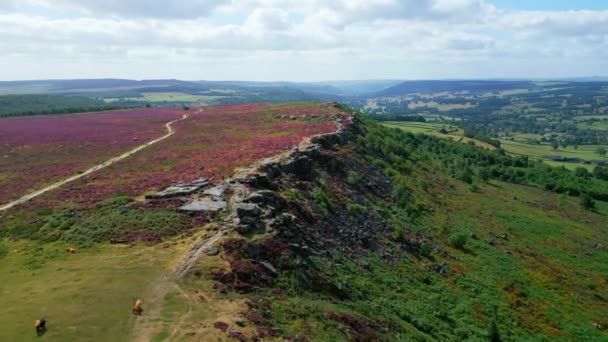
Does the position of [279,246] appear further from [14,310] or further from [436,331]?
[14,310]

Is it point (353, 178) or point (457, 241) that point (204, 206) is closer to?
point (353, 178)

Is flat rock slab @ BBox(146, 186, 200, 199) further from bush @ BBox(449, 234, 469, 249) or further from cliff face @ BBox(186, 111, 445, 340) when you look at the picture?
bush @ BBox(449, 234, 469, 249)

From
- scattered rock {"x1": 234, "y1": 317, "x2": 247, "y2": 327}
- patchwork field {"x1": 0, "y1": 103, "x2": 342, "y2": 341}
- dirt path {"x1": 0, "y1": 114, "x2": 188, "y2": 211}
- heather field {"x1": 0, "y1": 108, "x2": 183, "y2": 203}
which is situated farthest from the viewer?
heather field {"x1": 0, "y1": 108, "x2": 183, "y2": 203}

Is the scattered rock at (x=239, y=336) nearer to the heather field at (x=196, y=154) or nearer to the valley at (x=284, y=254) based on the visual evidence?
the valley at (x=284, y=254)

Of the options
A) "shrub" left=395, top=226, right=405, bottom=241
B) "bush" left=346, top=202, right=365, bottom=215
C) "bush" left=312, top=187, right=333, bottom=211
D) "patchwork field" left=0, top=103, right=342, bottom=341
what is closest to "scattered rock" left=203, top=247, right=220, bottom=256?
"patchwork field" left=0, top=103, right=342, bottom=341

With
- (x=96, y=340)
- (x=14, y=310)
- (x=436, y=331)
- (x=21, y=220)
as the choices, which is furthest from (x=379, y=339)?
(x=21, y=220)

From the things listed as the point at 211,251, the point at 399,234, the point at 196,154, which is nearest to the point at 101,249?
the point at 211,251
